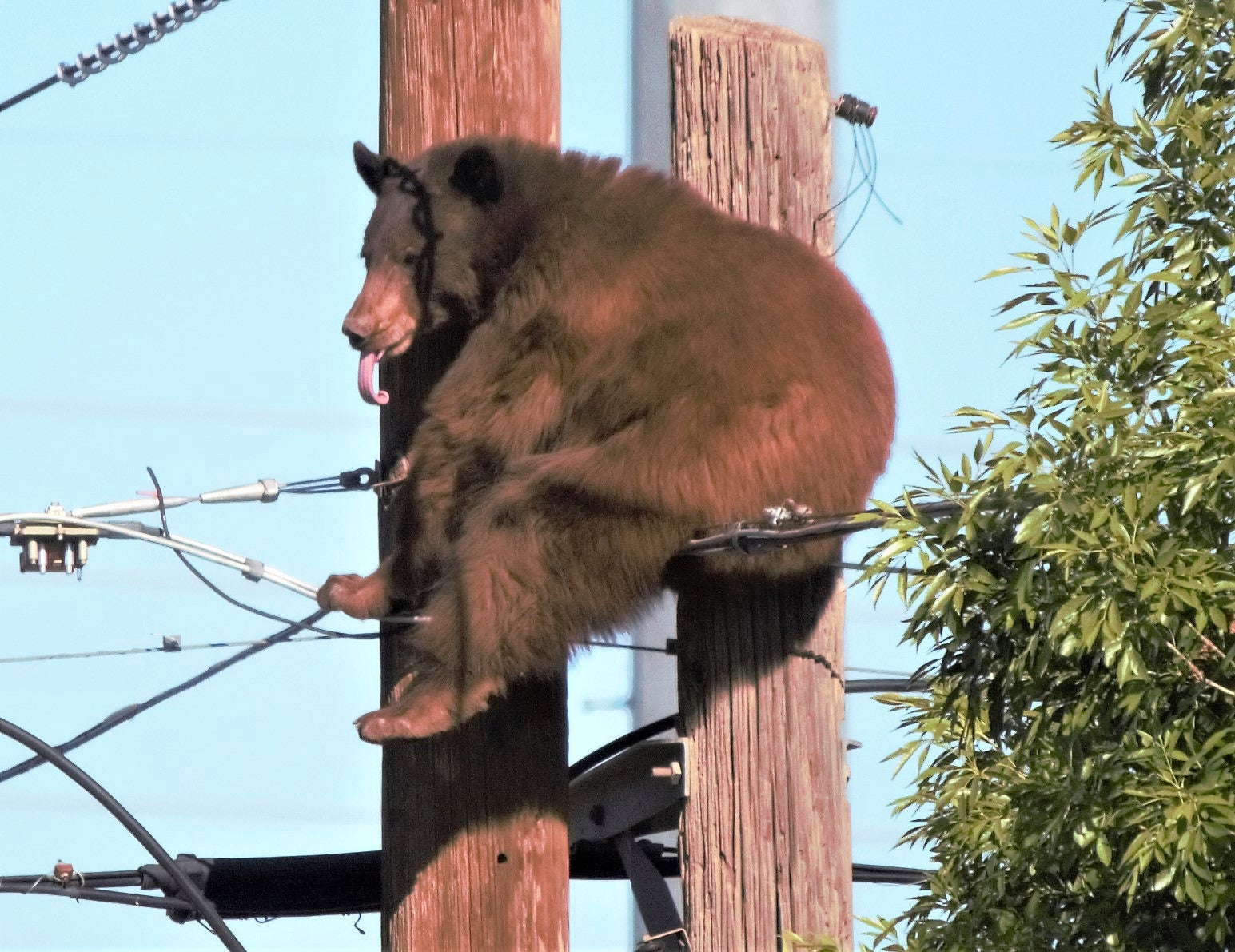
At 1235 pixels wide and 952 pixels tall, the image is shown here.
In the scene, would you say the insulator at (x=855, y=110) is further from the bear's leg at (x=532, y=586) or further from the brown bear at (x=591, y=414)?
the bear's leg at (x=532, y=586)

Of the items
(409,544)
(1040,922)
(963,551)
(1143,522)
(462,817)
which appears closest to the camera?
(1143,522)

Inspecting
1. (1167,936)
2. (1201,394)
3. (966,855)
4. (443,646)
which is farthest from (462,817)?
(1201,394)

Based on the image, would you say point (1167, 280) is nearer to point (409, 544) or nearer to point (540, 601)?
point (540, 601)

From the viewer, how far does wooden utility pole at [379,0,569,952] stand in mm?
4332

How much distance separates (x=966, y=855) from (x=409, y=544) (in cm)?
176

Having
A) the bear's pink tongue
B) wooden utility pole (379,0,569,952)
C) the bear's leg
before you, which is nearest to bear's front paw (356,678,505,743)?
the bear's leg

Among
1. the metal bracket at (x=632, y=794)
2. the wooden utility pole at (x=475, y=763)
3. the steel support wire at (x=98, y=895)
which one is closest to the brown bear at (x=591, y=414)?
the wooden utility pole at (x=475, y=763)

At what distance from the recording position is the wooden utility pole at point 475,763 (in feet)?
14.2

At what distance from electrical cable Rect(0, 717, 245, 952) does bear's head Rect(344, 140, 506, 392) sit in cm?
138

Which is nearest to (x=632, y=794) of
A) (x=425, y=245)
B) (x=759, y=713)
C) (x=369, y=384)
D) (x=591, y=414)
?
(x=759, y=713)

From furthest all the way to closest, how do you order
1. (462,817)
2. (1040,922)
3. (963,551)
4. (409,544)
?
(409,544)
(462,817)
(1040,922)
(963,551)

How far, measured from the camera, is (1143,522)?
11.4ft

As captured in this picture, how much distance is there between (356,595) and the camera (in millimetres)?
4742

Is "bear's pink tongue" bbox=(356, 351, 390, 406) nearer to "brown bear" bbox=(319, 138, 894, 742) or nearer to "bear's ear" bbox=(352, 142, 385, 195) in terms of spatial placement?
"brown bear" bbox=(319, 138, 894, 742)
